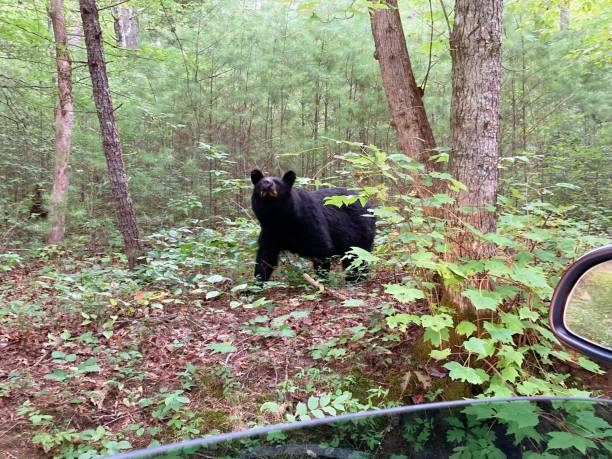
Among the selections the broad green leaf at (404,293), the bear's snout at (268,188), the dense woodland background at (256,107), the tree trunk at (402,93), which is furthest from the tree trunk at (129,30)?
the broad green leaf at (404,293)

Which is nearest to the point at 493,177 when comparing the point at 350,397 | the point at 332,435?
the point at 350,397

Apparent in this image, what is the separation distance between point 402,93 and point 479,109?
133 centimetres

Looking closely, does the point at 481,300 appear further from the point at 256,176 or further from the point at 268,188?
the point at 256,176

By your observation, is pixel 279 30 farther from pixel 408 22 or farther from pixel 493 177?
pixel 493 177

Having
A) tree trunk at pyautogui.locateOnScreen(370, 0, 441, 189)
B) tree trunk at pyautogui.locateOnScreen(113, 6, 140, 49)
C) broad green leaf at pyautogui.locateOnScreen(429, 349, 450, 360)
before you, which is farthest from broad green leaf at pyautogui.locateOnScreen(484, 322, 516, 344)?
tree trunk at pyautogui.locateOnScreen(113, 6, 140, 49)

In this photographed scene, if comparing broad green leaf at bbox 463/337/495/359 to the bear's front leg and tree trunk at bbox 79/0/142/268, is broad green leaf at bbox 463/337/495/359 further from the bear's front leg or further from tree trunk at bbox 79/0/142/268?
tree trunk at bbox 79/0/142/268

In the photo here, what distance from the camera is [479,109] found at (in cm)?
390

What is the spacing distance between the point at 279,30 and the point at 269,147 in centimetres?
331

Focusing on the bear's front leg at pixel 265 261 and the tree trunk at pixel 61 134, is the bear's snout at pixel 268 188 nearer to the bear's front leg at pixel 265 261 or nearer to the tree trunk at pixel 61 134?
the bear's front leg at pixel 265 261

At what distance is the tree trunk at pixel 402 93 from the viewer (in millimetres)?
5016

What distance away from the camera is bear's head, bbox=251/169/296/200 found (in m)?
6.25

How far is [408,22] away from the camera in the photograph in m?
14.1

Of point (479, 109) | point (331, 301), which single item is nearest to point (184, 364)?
point (331, 301)

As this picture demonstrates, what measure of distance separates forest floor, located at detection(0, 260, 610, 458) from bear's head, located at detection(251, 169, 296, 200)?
155 centimetres
